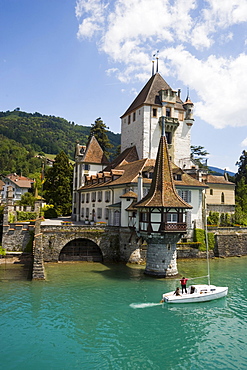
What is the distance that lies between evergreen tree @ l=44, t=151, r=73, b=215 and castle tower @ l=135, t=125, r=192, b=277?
3011 cm

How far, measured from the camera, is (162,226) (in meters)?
27.9

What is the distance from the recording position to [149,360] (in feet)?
48.0

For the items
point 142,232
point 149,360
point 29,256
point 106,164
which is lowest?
point 149,360

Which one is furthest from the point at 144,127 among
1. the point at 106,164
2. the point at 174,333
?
the point at 174,333

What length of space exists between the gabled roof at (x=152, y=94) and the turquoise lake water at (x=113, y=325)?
28.4m

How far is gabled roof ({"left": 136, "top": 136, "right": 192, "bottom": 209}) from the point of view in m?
28.2

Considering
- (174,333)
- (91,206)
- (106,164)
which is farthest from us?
(106,164)

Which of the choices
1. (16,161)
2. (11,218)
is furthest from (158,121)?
(16,161)

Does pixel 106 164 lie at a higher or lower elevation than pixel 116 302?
higher

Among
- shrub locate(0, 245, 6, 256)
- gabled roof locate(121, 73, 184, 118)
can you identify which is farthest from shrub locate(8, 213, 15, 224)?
gabled roof locate(121, 73, 184, 118)

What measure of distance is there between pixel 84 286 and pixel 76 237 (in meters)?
9.20

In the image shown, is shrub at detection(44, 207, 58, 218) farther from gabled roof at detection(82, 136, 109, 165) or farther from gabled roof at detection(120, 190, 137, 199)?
gabled roof at detection(120, 190, 137, 199)

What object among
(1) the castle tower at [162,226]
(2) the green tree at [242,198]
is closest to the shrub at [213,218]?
(2) the green tree at [242,198]

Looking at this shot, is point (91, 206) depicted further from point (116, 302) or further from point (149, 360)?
point (149, 360)
